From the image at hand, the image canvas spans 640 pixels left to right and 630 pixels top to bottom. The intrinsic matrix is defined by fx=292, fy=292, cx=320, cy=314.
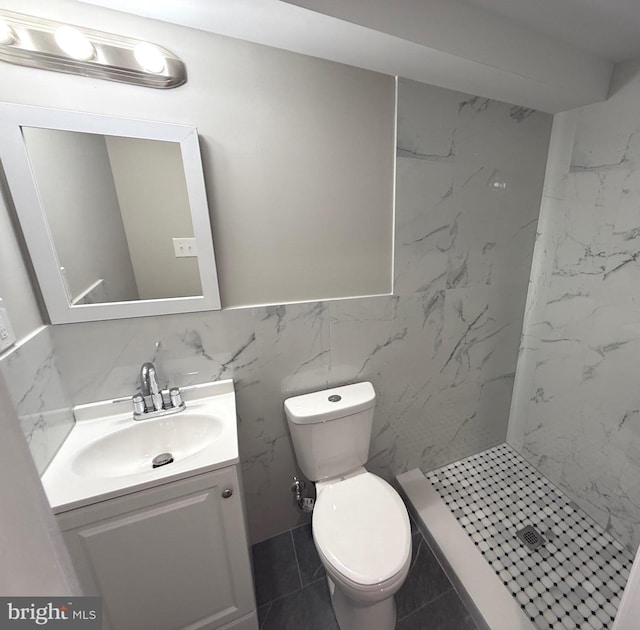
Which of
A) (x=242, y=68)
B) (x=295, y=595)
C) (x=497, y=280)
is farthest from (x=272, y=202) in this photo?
(x=295, y=595)

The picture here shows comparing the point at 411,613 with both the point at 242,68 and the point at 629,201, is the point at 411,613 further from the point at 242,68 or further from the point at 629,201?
the point at 242,68

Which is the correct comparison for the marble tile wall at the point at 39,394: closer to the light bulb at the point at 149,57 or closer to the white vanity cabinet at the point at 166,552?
the white vanity cabinet at the point at 166,552

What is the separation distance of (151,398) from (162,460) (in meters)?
0.23

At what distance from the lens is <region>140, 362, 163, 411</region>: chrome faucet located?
1086mm

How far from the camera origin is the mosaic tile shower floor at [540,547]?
121cm

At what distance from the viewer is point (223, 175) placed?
1.07 meters

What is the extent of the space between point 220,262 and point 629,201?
1.76m

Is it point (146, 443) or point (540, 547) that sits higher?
point (146, 443)

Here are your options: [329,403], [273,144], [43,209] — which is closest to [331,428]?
[329,403]

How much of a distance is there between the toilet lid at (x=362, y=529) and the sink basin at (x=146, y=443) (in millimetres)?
555

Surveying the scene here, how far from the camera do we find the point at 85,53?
0.85 m

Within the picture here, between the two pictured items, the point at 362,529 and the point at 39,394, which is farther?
the point at 362,529

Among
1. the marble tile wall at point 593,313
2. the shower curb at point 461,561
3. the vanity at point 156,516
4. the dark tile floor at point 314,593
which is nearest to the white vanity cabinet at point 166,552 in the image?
the vanity at point 156,516

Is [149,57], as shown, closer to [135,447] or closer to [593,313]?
[135,447]
